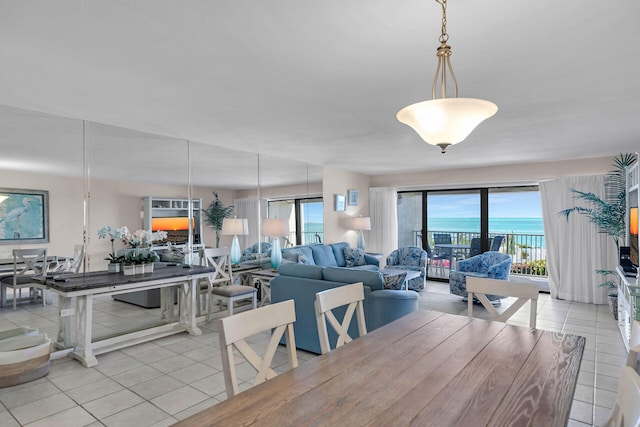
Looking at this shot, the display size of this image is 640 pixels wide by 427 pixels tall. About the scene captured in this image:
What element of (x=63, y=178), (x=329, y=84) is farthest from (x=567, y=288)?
(x=63, y=178)

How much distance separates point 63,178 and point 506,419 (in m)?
4.23

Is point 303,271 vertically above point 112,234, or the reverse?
point 112,234

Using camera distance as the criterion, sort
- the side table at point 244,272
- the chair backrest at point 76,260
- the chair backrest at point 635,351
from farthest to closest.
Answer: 1. the side table at point 244,272
2. the chair backrest at point 76,260
3. the chair backrest at point 635,351

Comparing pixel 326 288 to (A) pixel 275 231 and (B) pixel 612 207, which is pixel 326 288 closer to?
(A) pixel 275 231

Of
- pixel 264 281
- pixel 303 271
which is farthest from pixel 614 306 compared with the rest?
pixel 264 281

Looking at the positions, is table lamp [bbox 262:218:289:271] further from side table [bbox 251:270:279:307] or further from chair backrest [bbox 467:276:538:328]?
chair backrest [bbox 467:276:538:328]

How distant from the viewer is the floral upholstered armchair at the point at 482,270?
5637 millimetres

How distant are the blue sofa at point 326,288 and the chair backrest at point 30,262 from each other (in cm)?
222

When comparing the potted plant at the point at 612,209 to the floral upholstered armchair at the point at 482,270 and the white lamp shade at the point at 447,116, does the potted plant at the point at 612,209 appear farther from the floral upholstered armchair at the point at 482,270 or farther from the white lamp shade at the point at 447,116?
the white lamp shade at the point at 447,116

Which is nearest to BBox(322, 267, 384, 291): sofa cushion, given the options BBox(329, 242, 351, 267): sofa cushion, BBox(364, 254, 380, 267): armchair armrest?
BBox(329, 242, 351, 267): sofa cushion

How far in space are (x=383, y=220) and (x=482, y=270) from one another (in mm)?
2599

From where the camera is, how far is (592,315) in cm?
516

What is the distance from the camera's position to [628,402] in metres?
1.08

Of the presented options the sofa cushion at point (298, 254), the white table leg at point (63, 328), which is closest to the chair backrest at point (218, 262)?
the sofa cushion at point (298, 254)
